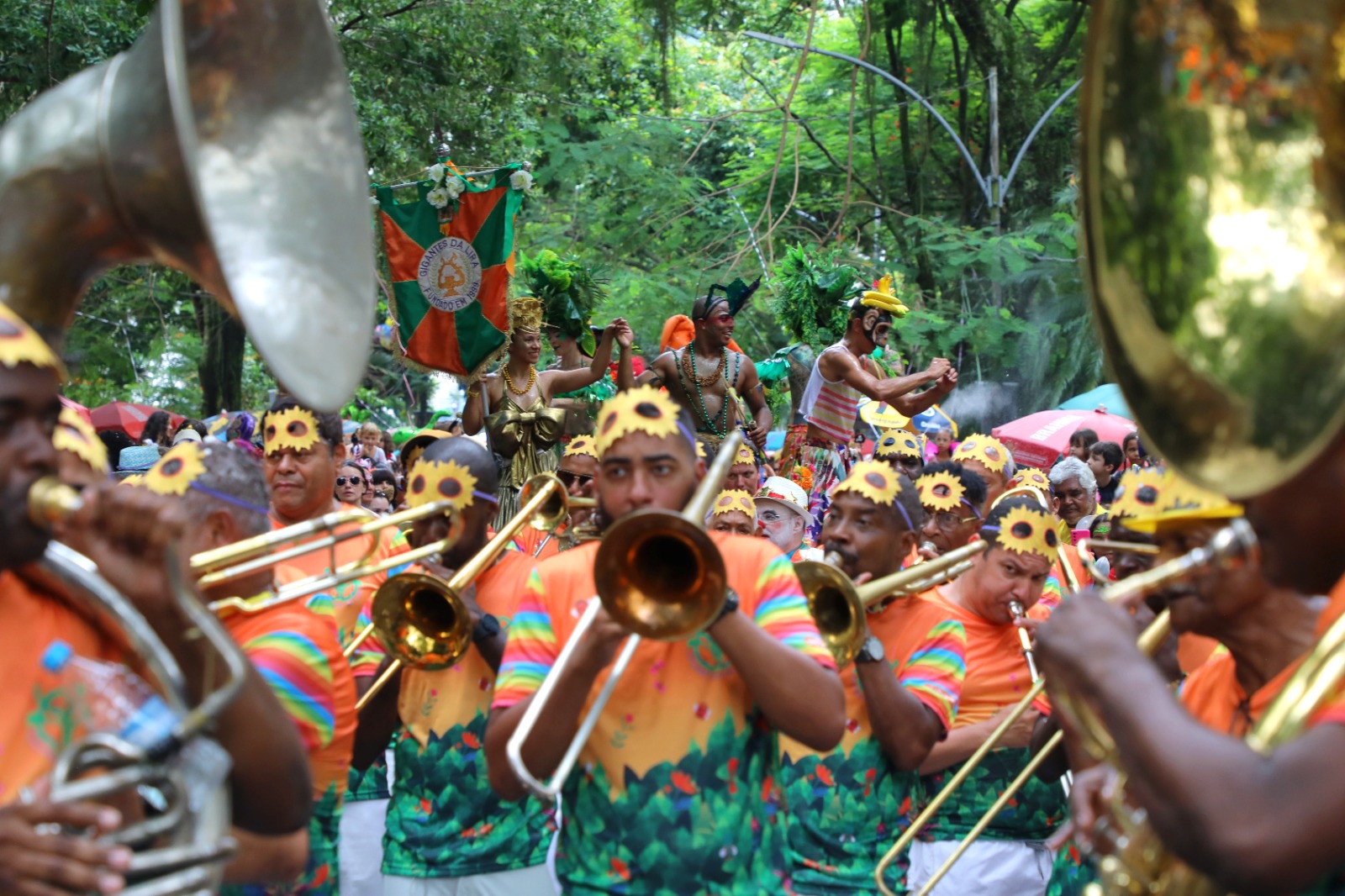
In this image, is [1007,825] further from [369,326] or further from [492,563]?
[369,326]

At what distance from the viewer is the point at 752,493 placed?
8.21m

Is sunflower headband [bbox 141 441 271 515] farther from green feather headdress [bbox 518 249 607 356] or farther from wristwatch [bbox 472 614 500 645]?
green feather headdress [bbox 518 249 607 356]

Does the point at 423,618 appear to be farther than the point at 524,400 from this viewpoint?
No

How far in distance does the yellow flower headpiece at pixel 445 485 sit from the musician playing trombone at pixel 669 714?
1.57m

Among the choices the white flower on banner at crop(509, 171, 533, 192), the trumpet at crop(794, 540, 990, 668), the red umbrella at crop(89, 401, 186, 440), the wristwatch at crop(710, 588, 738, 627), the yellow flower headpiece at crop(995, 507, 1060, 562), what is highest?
the wristwatch at crop(710, 588, 738, 627)

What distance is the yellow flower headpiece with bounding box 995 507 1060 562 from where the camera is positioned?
5328 millimetres

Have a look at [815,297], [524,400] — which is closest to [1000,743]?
[524,400]

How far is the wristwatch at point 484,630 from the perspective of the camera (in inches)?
179

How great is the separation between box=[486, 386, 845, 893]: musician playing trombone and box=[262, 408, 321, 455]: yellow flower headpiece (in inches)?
94.3

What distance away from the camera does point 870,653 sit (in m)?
4.14

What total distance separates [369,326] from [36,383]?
100cm

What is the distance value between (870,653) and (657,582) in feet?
4.29

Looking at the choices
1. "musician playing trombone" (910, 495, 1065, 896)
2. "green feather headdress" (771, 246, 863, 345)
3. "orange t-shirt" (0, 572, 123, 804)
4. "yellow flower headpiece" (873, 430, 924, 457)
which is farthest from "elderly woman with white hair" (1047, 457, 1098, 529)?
"orange t-shirt" (0, 572, 123, 804)

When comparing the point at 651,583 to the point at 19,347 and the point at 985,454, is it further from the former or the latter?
the point at 985,454
